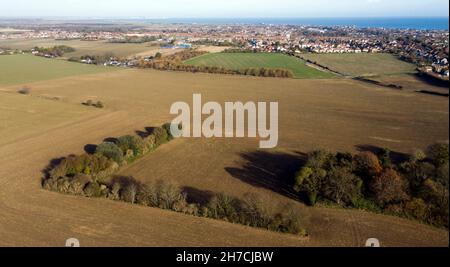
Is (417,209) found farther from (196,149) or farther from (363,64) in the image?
(363,64)

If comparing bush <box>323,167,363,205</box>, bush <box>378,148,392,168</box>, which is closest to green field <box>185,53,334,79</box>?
bush <box>378,148,392,168</box>

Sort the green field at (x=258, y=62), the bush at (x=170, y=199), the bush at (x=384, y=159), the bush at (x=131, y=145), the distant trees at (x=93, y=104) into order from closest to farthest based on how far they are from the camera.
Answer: the bush at (x=170, y=199) < the bush at (x=384, y=159) < the bush at (x=131, y=145) < the distant trees at (x=93, y=104) < the green field at (x=258, y=62)

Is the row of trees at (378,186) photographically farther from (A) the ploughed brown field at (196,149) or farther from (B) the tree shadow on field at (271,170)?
(B) the tree shadow on field at (271,170)

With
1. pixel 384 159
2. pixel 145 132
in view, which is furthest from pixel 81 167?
pixel 384 159

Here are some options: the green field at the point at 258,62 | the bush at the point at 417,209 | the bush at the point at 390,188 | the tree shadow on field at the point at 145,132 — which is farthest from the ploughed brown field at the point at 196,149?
the green field at the point at 258,62
